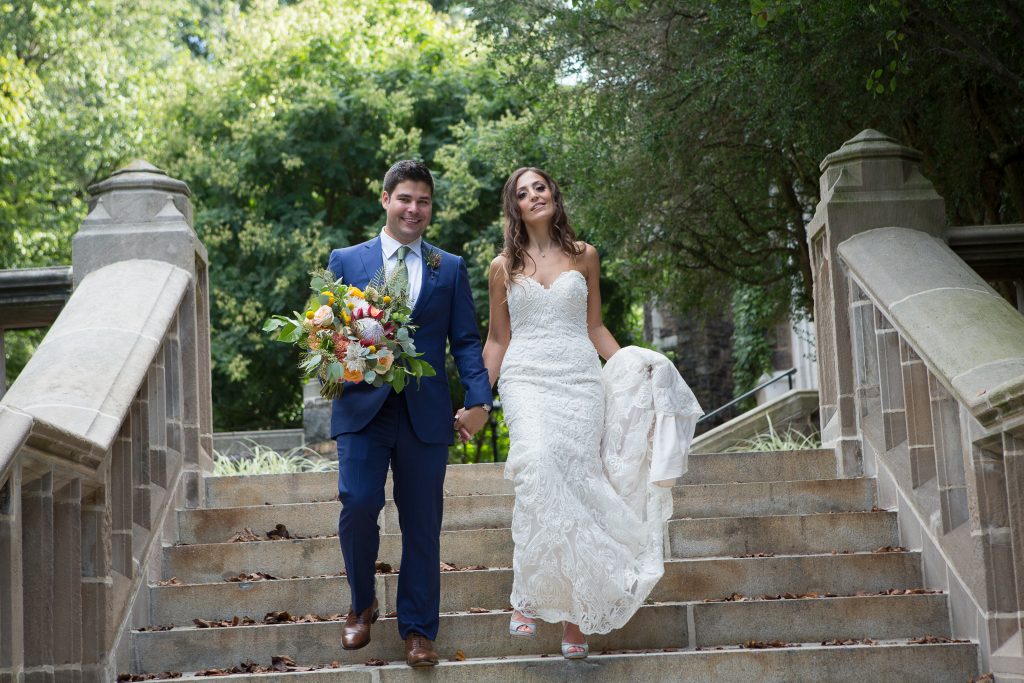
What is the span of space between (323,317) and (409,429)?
57cm

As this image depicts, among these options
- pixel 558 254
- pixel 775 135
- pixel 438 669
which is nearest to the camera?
pixel 438 669

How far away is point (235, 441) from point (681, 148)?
7055 mm

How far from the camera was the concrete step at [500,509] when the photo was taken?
600cm

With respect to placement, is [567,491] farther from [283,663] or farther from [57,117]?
[57,117]

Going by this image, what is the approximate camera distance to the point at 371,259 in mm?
5035

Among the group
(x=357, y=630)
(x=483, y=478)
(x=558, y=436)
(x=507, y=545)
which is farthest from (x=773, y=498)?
(x=357, y=630)

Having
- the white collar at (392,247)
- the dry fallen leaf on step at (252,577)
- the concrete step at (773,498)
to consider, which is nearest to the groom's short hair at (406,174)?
the white collar at (392,247)

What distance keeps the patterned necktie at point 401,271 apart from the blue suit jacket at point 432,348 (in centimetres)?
9

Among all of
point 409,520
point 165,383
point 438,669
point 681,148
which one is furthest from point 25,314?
point 681,148

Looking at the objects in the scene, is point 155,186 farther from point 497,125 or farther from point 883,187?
point 497,125

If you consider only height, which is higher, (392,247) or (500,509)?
(392,247)

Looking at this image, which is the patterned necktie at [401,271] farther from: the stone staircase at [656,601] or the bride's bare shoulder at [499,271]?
the stone staircase at [656,601]

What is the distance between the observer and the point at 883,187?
20.3 ft

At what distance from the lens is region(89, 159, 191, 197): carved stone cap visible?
6.18 metres
